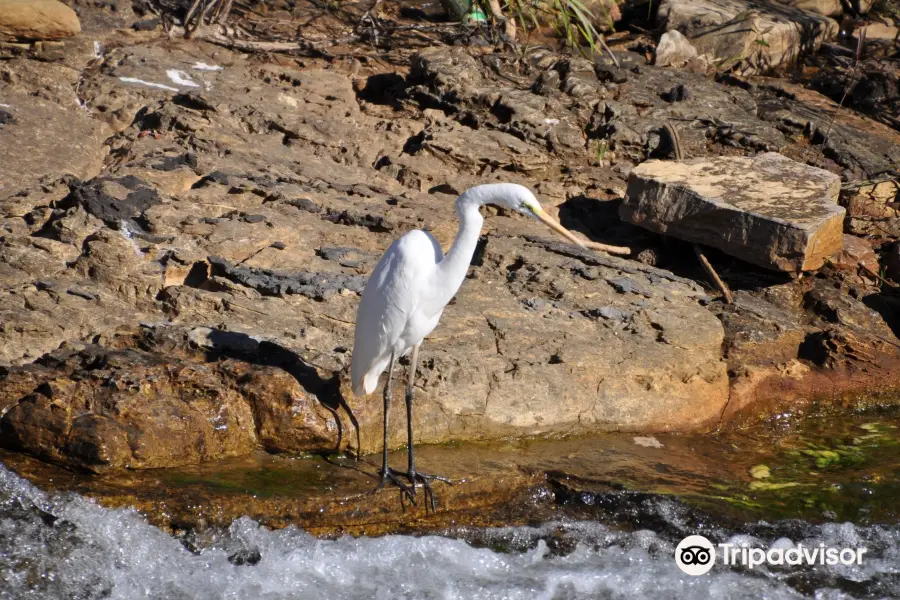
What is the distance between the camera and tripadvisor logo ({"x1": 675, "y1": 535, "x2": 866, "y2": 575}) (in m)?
4.10

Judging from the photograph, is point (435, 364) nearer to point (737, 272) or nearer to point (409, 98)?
point (737, 272)

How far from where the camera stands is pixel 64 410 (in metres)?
3.94

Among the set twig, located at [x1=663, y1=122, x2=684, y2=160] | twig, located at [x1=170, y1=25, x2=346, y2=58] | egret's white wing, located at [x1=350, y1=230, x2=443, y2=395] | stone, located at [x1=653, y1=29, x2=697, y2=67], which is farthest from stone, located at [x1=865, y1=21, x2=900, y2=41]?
egret's white wing, located at [x1=350, y1=230, x2=443, y2=395]

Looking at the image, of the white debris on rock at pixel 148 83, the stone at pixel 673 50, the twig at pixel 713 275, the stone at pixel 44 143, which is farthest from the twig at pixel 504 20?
the stone at pixel 44 143

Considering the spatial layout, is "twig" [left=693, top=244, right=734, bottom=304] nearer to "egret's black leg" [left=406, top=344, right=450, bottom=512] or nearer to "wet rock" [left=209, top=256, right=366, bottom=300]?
"wet rock" [left=209, top=256, right=366, bottom=300]

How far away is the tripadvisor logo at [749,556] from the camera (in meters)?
4.10

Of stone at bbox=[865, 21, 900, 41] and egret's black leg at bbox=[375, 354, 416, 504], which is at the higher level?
stone at bbox=[865, 21, 900, 41]

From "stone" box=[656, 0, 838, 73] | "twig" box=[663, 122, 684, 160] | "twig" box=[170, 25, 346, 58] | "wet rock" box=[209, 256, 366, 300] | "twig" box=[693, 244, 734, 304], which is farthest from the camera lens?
"stone" box=[656, 0, 838, 73]

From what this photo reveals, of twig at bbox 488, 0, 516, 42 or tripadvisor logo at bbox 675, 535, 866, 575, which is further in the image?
twig at bbox 488, 0, 516, 42

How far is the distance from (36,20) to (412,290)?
4748 mm

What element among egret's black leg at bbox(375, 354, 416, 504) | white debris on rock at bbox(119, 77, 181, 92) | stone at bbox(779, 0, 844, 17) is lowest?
egret's black leg at bbox(375, 354, 416, 504)

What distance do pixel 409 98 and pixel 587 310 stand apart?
2.92 metres

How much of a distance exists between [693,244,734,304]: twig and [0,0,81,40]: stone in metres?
5.03

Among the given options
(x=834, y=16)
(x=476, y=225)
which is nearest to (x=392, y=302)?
(x=476, y=225)
